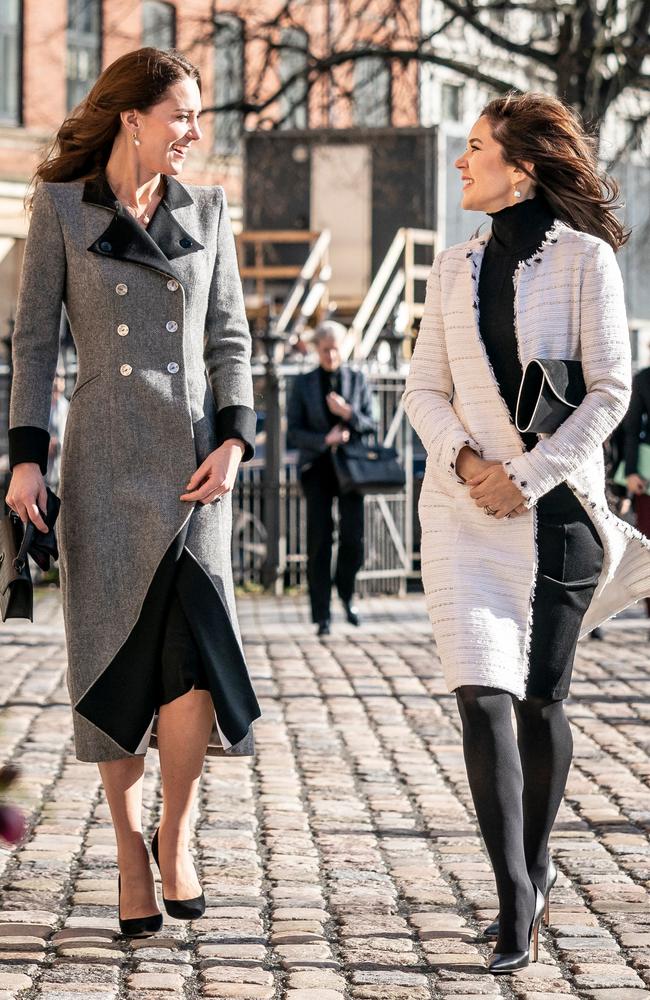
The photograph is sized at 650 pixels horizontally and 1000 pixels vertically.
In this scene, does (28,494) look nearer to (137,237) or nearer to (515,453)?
(137,237)

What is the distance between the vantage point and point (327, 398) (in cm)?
1137

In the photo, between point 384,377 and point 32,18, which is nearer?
point 384,377

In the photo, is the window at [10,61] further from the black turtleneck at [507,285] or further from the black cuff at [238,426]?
the black turtleneck at [507,285]

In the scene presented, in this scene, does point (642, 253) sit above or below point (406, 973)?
above

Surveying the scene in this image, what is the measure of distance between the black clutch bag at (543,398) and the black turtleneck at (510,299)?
0.08 meters

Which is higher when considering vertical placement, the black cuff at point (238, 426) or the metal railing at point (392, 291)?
the metal railing at point (392, 291)

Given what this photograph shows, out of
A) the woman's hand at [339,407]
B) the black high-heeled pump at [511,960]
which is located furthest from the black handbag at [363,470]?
the black high-heeled pump at [511,960]

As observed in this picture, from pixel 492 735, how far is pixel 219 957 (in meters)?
0.77

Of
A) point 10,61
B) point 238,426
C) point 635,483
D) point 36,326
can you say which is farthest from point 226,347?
point 10,61

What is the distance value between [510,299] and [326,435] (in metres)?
7.18

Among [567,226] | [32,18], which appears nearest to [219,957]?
[567,226]

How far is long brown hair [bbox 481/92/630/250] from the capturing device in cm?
415

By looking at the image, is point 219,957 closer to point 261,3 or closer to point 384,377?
point 384,377

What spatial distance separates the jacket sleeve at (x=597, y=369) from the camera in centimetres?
399
